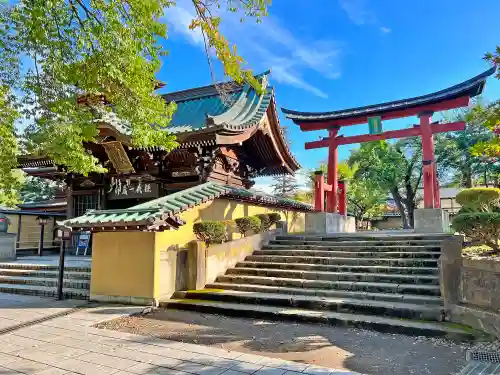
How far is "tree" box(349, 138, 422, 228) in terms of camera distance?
2452 centimetres

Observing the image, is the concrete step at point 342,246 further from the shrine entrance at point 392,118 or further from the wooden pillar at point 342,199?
the wooden pillar at point 342,199

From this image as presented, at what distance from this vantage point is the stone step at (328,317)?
221 inches

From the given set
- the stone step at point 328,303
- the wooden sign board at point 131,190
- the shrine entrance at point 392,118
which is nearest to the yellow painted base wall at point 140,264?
the stone step at point 328,303

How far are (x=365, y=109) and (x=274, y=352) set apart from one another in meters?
12.3

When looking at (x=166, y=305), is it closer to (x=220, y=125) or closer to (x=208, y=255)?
(x=208, y=255)

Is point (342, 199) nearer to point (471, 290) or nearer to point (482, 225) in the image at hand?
point (482, 225)

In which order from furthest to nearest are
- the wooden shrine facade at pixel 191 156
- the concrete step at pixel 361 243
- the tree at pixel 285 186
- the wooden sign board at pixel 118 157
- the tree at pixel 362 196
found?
the tree at pixel 285 186 → the tree at pixel 362 196 → the wooden sign board at pixel 118 157 → the wooden shrine facade at pixel 191 156 → the concrete step at pixel 361 243

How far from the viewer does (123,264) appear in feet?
26.7

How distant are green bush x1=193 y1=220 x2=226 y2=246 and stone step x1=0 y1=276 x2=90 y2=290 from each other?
3163 millimetres

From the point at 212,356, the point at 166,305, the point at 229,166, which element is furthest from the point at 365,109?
the point at 212,356

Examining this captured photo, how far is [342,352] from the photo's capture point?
495cm

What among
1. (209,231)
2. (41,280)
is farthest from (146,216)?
(41,280)

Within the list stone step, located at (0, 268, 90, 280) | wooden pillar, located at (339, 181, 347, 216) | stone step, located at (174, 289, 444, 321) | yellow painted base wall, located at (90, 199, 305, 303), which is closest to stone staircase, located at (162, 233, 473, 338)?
stone step, located at (174, 289, 444, 321)

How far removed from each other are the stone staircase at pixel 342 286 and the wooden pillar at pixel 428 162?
11.9 feet
